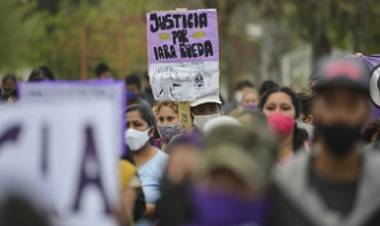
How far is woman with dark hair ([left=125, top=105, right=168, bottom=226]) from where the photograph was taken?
8.83 m

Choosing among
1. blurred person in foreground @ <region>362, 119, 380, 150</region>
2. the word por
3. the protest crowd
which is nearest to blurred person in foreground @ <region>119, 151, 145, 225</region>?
the protest crowd

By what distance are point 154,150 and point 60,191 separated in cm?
317

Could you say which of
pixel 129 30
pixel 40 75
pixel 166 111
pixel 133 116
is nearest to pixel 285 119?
pixel 133 116

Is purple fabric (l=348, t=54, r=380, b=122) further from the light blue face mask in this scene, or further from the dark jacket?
the dark jacket

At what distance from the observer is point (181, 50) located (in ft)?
39.3

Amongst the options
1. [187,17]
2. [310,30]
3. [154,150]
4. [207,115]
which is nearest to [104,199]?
[154,150]

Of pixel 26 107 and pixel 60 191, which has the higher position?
pixel 26 107

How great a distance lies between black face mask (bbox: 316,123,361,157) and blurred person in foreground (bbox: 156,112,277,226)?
234 millimetres

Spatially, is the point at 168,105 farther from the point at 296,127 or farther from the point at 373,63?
the point at 296,127

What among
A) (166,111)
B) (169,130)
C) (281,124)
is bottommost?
(169,130)

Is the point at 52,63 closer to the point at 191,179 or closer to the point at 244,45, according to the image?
the point at 191,179

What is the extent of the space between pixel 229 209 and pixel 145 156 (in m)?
3.57

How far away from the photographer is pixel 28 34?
84.2ft

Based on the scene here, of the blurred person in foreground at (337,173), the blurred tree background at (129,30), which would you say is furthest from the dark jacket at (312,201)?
the blurred tree background at (129,30)
